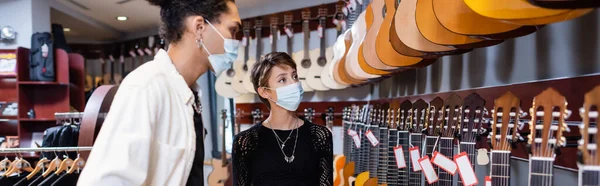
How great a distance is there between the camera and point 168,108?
1005 millimetres

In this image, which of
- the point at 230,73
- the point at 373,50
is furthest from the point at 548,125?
the point at 230,73

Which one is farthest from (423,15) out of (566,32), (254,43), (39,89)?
(39,89)

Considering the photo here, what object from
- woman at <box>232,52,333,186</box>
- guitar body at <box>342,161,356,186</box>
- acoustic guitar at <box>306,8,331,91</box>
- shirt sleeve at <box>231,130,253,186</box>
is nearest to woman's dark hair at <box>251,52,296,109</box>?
woman at <box>232,52,333,186</box>

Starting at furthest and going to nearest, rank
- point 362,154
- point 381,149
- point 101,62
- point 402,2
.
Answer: point 101,62
point 362,154
point 381,149
point 402,2

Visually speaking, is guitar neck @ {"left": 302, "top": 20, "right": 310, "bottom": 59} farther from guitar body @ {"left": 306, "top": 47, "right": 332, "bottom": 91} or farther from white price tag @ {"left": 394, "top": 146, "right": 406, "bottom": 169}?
white price tag @ {"left": 394, "top": 146, "right": 406, "bottom": 169}

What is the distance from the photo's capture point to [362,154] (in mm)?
2547

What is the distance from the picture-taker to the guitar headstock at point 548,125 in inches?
34.5

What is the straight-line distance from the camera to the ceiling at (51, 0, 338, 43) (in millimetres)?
4891

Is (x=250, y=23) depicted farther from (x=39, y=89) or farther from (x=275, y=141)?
(x=275, y=141)

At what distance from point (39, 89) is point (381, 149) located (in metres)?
4.25

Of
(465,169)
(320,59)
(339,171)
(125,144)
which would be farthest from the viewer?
(320,59)

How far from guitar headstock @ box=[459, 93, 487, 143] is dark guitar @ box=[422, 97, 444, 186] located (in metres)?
0.17

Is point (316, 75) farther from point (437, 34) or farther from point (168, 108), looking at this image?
point (168, 108)

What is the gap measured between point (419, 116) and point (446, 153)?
279mm
